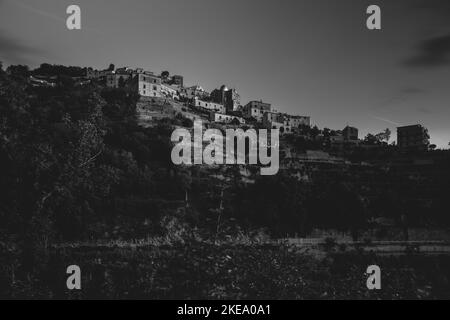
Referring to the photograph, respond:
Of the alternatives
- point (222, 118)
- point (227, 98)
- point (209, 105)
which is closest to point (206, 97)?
point (227, 98)

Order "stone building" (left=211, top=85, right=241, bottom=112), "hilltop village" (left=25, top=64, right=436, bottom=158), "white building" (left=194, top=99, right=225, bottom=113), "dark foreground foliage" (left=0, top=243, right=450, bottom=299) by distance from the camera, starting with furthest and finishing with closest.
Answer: "stone building" (left=211, top=85, right=241, bottom=112) < "white building" (left=194, top=99, right=225, bottom=113) < "hilltop village" (left=25, top=64, right=436, bottom=158) < "dark foreground foliage" (left=0, top=243, right=450, bottom=299)

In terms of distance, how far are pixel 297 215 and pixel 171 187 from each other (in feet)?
36.8

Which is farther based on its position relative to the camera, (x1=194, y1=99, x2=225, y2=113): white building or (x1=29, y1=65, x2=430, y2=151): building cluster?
(x1=194, y1=99, x2=225, y2=113): white building

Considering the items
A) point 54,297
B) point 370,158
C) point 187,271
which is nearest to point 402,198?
point 370,158

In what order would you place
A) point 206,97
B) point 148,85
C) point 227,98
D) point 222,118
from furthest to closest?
point 227,98 → point 206,97 → point 222,118 → point 148,85

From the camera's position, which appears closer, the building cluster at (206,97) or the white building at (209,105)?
the building cluster at (206,97)

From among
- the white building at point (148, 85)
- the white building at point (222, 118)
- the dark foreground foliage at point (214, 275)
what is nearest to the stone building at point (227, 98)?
the white building at point (222, 118)

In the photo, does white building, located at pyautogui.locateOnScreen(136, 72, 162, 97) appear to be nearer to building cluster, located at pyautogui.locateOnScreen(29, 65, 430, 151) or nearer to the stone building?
building cluster, located at pyautogui.locateOnScreen(29, 65, 430, 151)

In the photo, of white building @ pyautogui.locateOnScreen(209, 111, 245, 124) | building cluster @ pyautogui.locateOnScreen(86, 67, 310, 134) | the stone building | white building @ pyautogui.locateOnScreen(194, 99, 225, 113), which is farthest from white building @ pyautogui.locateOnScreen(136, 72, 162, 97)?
the stone building

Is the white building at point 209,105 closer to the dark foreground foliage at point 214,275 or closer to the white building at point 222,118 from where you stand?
the white building at point 222,118

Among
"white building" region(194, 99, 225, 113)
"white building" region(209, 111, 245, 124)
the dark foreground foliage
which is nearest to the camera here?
the dark foreground foliage

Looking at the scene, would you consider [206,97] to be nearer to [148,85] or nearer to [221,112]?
[221,112]

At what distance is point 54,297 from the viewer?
18297 millimetres
